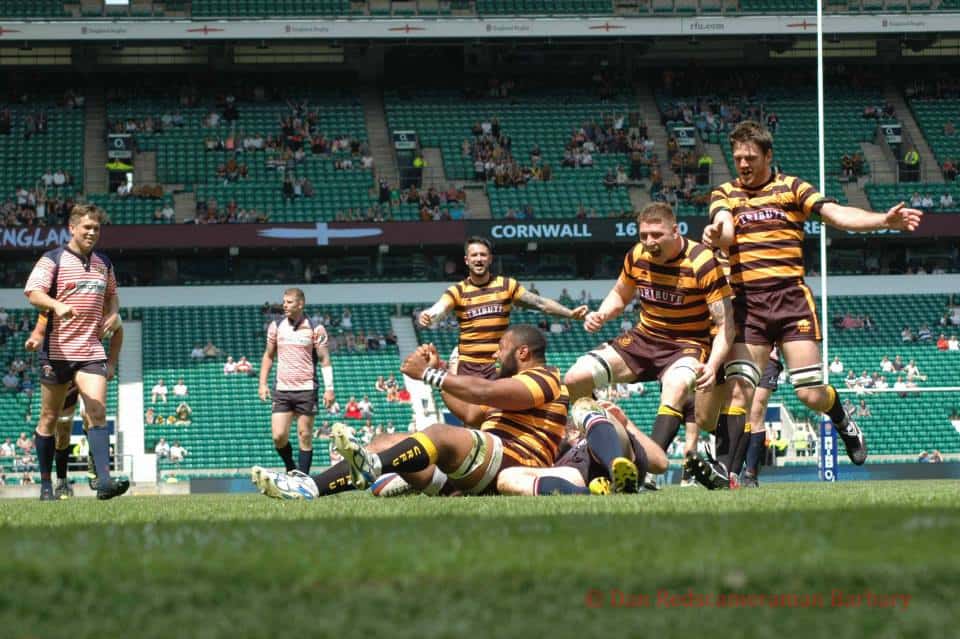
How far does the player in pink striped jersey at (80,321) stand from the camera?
10.3m

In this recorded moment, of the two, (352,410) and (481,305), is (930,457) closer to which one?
(352,410)

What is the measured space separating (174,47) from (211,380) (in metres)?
15.3

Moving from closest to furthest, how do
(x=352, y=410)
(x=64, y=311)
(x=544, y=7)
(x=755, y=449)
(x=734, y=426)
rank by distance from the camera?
1. (x=734, y=426)
2. (x=64, y=311)
3. (x=755, y=449)
4. (x=352, y=410)
5. (x=544, y=7)

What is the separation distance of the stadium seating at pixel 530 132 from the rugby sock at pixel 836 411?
30.7 meters

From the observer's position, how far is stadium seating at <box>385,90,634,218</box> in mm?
41219

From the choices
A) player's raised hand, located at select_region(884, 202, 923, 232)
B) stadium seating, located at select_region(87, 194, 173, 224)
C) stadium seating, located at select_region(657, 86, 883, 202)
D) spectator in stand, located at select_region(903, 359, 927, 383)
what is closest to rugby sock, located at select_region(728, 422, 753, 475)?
player's raised hand, located at select_region(884, 202, 923, 232)

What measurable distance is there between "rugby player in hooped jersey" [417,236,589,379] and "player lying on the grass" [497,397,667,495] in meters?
3.56

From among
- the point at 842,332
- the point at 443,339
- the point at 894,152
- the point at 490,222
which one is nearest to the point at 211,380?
the point at 443,339

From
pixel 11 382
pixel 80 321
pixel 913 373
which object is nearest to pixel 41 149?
pixel 11 382

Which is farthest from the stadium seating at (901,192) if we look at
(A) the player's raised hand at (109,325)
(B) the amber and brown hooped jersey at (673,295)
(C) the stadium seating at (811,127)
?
(A) the player's raised hand at (109,325)

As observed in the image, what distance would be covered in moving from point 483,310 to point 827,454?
12.0 metres

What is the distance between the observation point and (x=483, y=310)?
42.1 ft

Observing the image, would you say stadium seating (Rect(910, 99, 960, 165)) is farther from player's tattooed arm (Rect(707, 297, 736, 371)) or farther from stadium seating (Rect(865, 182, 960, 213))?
player's tattooed arm (Rect(707, 297, 736, 371))

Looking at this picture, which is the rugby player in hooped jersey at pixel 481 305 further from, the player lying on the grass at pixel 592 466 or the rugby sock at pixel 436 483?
the rugby sock at pixel 436 483
